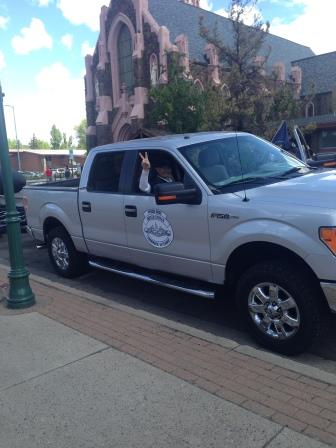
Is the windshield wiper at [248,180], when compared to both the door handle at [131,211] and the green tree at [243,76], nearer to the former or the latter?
the door handle at [131,211]

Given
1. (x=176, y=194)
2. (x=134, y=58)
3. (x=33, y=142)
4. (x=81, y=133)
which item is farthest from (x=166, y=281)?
(x=33, y=142)

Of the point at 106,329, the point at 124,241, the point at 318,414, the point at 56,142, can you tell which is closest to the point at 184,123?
the point at 124,241

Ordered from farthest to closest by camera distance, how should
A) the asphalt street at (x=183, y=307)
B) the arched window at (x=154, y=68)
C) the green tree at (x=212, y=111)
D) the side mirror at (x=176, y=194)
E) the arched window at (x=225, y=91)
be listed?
1. the arched window at (x=154, y=68)
2. the arched window at (x=225, y=91)
3. the green tree at (x=212, y=111)
4. the side mirror at (x=176, y=194)
5. the asphalt street at (x=183, y=307)

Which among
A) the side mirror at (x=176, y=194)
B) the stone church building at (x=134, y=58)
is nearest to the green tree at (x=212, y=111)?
the stone church building at (x=134, y=58)

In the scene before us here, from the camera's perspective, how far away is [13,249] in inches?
227

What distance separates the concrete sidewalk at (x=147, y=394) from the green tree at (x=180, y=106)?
544 inches

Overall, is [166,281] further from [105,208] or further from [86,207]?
[86,207]

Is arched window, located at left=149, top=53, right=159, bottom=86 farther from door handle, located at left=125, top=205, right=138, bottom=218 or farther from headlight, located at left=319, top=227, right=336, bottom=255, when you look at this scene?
headlight, located at left=319, top=227, right=336, bottom=255

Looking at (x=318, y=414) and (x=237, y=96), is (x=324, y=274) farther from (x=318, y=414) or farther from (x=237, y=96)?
(x=237, y=96)

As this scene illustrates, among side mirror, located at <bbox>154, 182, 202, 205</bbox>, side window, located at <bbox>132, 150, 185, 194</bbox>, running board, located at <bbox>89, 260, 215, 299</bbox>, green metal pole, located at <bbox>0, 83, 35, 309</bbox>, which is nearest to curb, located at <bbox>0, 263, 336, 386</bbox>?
running board, located at <bbox>89, 260, 215, 299</bbox>

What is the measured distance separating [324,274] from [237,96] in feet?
55.2

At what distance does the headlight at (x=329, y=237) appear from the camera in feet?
11.9

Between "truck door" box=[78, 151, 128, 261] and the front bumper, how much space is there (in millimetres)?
2660

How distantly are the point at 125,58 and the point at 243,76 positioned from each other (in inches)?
629
